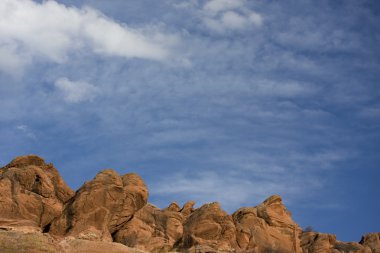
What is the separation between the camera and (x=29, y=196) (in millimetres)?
77875

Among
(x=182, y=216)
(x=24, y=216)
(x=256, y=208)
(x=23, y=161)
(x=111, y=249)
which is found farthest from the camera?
(x=256, y=208)

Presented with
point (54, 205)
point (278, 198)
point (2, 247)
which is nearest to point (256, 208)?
point (278, 198)

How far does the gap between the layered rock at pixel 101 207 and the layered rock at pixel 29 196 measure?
5.26ft

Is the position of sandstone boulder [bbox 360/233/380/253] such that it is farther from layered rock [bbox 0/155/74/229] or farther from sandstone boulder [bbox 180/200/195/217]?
layered rock [bbox 0/155/74/229]

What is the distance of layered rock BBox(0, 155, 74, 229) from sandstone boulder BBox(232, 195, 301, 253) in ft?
75.2

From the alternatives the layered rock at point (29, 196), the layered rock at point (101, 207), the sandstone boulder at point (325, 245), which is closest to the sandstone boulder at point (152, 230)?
the layered rock at point (101, 207)

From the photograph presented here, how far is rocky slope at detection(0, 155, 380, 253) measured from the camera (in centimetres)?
7600

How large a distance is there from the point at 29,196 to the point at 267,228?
32.3m

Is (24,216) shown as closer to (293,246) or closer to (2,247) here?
(2,247)

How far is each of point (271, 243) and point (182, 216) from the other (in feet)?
39.6

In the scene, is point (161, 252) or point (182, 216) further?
point (182, 216)

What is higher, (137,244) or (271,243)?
(271,243)

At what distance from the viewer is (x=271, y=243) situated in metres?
91.1

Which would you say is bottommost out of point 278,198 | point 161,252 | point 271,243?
point 161,252
